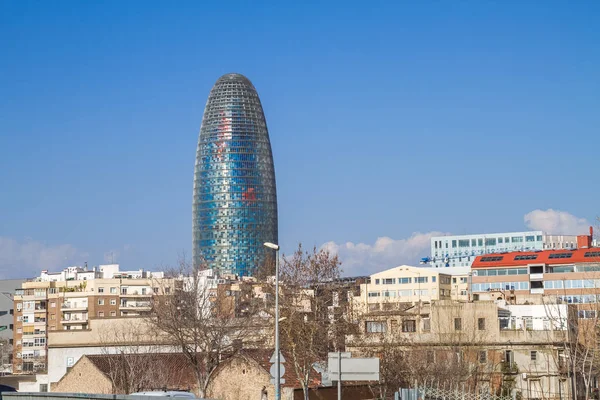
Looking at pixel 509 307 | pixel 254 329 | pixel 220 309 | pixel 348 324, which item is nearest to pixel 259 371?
pixel 348 324

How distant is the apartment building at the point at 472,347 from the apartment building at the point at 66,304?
312ft

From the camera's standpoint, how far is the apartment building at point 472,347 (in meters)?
62.5

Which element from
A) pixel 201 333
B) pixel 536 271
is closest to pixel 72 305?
pixel 536 271

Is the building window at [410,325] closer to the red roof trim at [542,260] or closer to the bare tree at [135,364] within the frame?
the bare tree at [135,364]

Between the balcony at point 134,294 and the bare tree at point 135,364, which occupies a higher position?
the balcony at point 134,294

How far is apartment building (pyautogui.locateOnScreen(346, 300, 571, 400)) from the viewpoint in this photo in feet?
205

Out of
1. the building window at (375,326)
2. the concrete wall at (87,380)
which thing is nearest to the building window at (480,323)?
the building window at (375,326)

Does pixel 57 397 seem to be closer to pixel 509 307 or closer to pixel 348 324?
pixel 348 324

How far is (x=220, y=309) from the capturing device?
82.1 meters

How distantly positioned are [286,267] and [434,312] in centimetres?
1096

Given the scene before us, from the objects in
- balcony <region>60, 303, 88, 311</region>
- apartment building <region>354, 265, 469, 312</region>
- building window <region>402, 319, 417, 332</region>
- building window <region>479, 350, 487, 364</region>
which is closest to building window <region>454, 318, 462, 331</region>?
building window <region>479, 350, 487, 364</region>

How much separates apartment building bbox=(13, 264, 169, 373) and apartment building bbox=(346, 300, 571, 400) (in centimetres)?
9495

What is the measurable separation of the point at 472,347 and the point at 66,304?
110 meters

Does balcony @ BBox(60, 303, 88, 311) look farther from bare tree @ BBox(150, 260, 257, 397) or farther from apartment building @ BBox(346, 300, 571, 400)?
apartment building @ BBox(346, 300, 571, 400)
